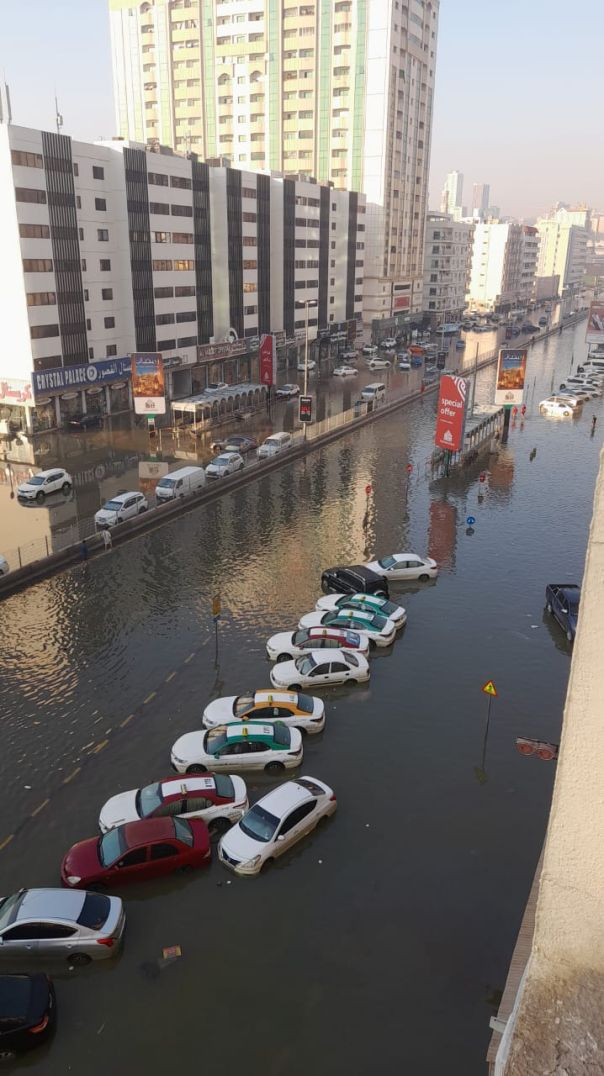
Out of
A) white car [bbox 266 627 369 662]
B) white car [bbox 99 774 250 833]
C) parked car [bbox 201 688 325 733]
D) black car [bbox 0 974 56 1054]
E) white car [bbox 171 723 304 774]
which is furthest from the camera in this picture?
white car [bbox 266 627 369 662]

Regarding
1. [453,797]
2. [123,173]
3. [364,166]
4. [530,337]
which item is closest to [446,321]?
[530,337]

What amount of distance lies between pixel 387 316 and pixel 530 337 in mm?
30849

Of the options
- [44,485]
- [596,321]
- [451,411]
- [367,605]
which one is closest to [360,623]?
[367,605]

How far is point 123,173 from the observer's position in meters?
58.0

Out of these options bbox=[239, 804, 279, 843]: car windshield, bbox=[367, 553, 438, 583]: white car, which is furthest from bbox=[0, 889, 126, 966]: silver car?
bbox=[367, 553, 438, 583]: white car

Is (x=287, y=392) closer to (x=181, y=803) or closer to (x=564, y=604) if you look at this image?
(x=564, y=604)

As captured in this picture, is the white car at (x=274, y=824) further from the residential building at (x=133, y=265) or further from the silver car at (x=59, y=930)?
Answer: the residential building at (x=133, y=265)

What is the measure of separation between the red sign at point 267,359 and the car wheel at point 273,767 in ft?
175

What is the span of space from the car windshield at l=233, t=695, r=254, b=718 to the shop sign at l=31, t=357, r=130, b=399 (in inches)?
1546

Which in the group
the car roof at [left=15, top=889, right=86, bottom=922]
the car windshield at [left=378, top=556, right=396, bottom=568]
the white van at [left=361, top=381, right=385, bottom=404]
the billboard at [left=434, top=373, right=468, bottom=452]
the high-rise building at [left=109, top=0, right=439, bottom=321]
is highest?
the high-rise building at [left=109, top=0, right=439, bottom=321]

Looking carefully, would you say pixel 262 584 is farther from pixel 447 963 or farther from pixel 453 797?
pixel 447 963

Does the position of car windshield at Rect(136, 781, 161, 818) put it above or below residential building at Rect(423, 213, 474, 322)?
below

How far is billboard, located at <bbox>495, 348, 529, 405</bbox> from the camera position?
177 ft

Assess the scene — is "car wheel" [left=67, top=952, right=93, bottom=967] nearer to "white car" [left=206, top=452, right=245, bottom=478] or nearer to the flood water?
the flood water
